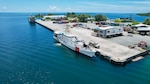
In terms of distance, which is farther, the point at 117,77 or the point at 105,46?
the point at 105,46

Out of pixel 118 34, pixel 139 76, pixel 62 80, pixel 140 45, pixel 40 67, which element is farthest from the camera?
pixel 118 34

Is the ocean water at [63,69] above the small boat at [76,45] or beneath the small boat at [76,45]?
beneath

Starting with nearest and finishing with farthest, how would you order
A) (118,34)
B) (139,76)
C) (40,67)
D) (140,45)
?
(139,76)
(40,67)
(140,45)
(118,34)

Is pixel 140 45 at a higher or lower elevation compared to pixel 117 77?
higher

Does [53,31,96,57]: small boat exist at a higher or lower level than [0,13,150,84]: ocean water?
higher

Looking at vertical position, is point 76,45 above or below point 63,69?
above

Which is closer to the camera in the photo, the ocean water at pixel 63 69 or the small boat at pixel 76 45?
the ocean water at pixel 63 69

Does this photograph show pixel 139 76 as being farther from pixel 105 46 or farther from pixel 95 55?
pixel 105 46

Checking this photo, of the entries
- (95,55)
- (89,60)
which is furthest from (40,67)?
(95,55)

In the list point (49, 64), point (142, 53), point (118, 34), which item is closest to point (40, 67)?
point (49, 64)

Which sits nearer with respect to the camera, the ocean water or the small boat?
the ocean water

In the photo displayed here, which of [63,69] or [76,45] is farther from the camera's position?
[76,45]
